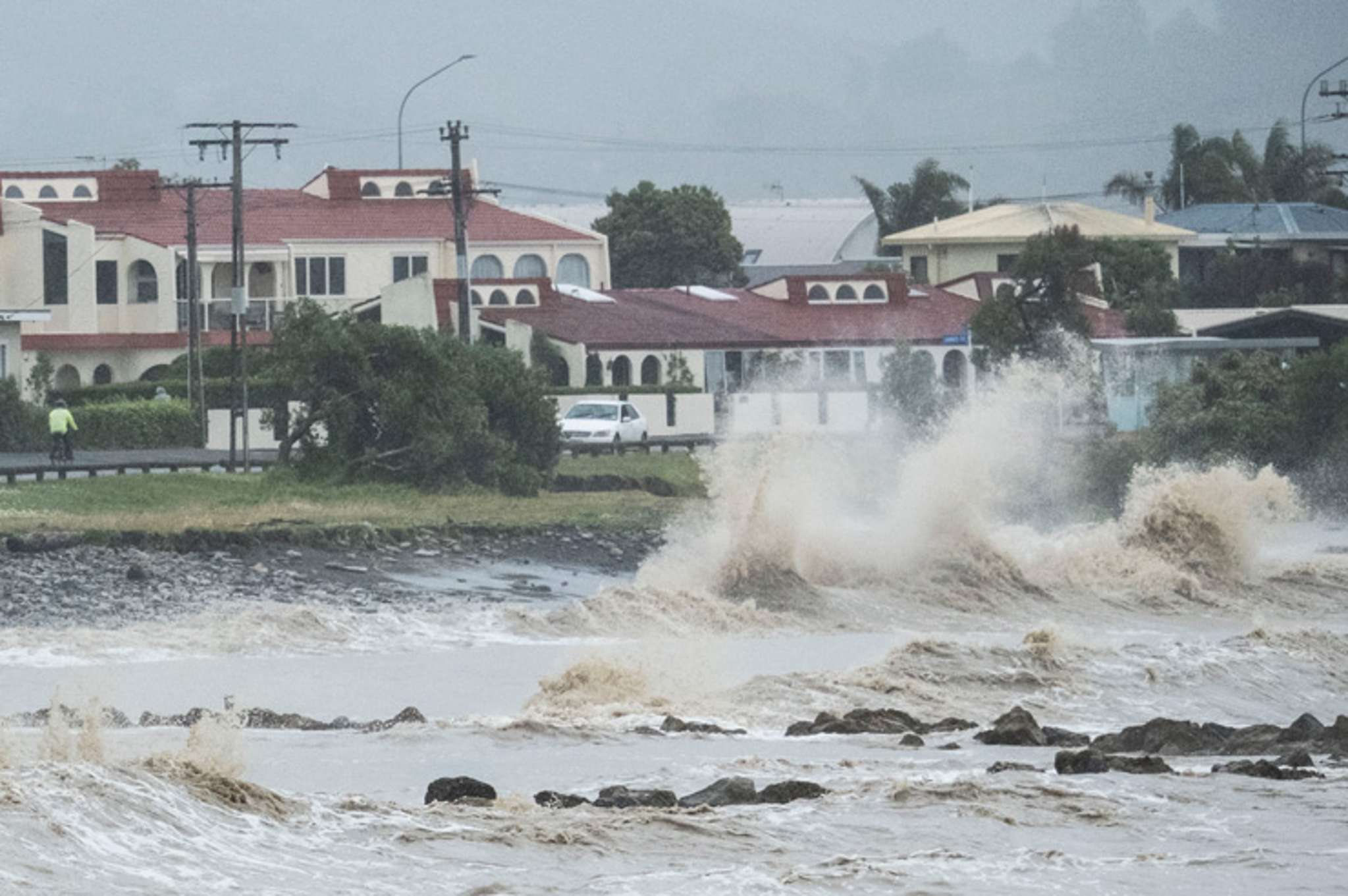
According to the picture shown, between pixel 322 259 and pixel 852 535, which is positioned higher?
pixel 322 259

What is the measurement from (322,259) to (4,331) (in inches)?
781

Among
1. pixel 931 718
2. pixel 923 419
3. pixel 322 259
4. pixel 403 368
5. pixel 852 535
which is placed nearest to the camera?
pixel 931 718

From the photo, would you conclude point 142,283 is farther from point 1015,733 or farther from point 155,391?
point 1015,733

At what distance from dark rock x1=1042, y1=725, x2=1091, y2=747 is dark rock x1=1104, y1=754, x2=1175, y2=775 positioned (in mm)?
1545

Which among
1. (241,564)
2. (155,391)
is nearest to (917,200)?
(155,391)

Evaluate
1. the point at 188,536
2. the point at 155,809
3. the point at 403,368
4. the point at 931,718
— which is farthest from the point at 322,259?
the point at 155,809

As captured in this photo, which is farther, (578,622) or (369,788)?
(578,622)

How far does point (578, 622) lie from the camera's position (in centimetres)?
3038

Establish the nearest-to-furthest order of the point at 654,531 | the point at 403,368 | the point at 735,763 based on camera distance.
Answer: the point at 735,763, the point at 654,531, the point at 403,368

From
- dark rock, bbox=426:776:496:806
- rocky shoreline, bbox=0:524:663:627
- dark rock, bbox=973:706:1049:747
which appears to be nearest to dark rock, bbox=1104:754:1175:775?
dark rock, bbox=973:706:1049:747

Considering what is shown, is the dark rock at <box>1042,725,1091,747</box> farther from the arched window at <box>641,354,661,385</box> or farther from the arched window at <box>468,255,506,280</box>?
the arched window at <box>468,255,506,280</box>

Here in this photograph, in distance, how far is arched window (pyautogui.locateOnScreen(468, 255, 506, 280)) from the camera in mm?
86438

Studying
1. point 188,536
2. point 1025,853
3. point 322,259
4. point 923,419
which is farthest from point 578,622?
point 322,259

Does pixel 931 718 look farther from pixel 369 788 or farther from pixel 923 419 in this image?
pixel 923 419
